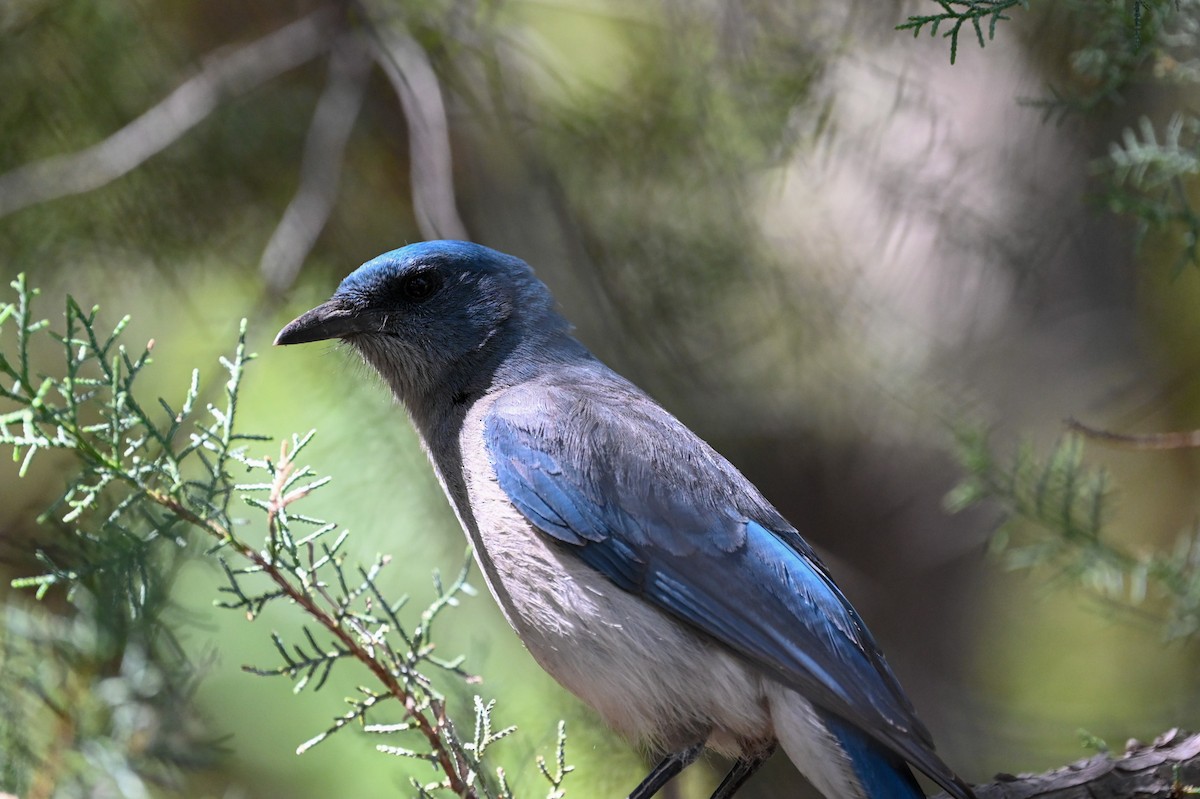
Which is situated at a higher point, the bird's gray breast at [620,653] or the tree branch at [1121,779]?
the bird's gray breast at [620,653]

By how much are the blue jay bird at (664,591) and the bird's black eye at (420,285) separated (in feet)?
0.50

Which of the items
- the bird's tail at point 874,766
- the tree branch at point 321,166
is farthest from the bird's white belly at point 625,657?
the tree branch at point 321,166

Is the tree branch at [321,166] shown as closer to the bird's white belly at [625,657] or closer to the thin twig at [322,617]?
the bird's white belly at [625,657]

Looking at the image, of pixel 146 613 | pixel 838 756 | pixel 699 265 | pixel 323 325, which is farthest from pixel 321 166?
pixel 838 756

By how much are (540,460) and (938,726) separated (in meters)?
2.55

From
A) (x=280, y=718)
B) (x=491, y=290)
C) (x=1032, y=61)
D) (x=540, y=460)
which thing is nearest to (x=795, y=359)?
(x=1032, y=61)

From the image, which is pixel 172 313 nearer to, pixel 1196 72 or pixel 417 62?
pixel 417 62

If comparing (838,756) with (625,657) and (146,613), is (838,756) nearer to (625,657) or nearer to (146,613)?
(625,657)

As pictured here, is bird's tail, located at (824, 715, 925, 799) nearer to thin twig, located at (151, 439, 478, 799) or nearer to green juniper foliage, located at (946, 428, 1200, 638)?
thin twig, located at (151, 439, 478, 799)

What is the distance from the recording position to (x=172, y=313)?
389cm

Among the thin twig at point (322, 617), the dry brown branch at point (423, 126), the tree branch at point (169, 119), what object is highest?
the tree branch at point (169, 119)

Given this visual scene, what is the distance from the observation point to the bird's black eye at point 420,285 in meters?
3.03

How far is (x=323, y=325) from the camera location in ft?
9.45

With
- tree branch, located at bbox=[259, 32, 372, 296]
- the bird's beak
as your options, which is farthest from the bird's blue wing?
tree branch, located at bbox=[259, 32, 372, 296]
